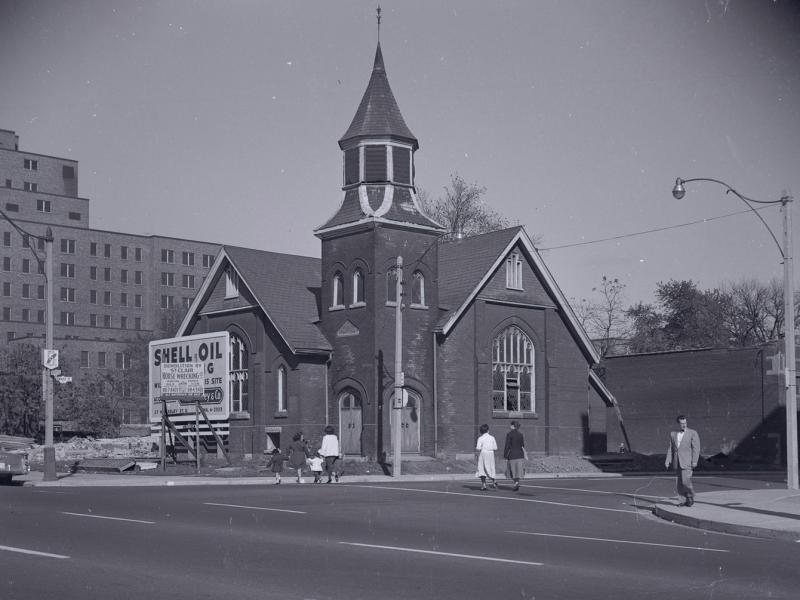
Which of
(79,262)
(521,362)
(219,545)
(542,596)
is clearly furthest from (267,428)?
(79,262)

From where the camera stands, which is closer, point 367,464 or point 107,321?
point 367,464

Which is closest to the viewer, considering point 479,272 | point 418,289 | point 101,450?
point 418,289

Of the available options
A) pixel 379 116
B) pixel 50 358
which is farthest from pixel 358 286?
pixel 50 358

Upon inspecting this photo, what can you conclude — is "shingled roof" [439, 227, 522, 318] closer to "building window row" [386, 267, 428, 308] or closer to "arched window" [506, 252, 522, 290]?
"arched window" [506, 252, 522, 290]

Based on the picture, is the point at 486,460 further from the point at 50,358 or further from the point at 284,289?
the point at 284,289

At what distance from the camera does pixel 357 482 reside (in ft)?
108

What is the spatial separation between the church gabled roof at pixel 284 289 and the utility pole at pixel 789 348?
21.1m

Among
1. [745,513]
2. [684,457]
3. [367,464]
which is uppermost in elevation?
[684,457]

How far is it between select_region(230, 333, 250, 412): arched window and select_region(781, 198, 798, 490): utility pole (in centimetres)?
2496

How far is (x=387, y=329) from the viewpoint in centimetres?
4238

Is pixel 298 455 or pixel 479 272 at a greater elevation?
pixel 479 272

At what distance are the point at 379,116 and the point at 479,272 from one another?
7376mm

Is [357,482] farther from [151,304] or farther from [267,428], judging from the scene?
[151,304]

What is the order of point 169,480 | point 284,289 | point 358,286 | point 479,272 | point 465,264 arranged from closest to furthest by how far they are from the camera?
point 169,480
point 358,286
point 479,272
point 465,264
point 284,289
